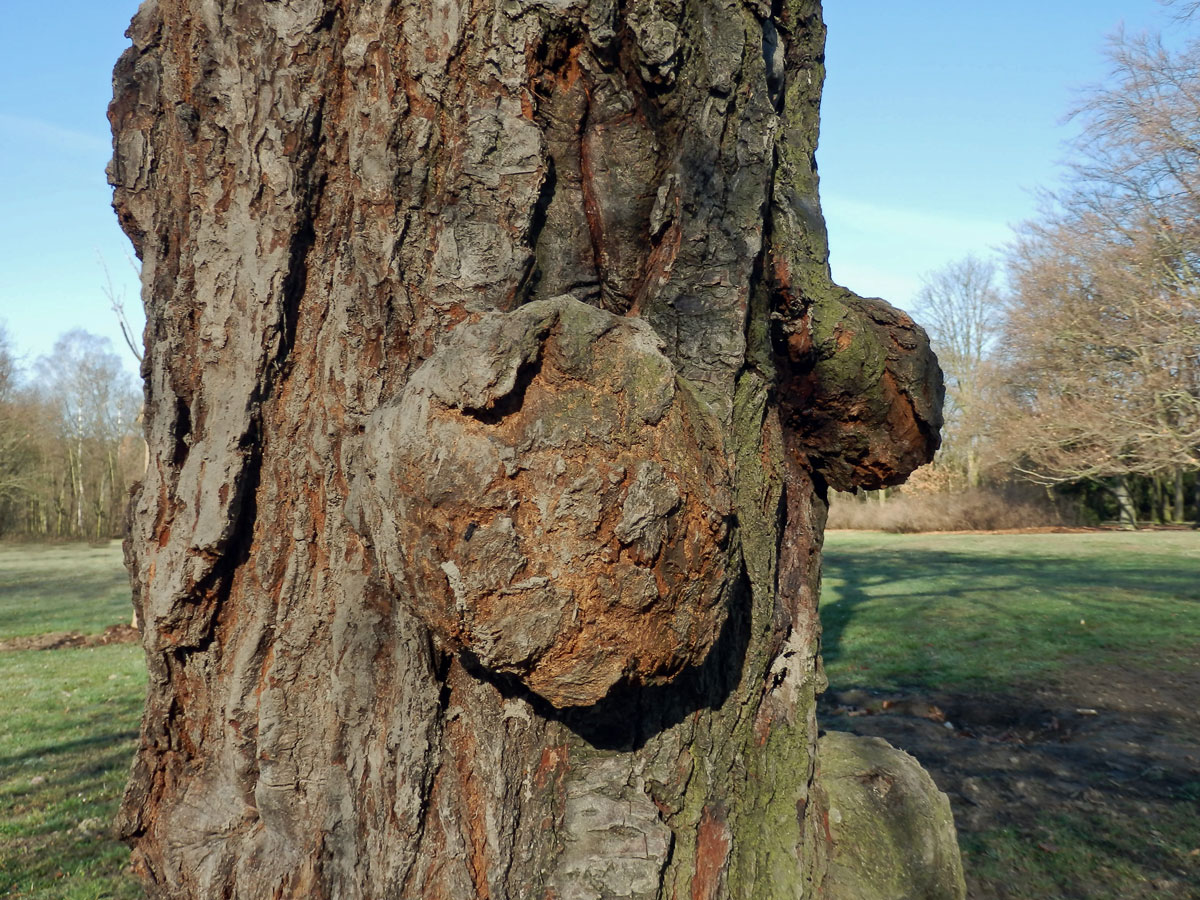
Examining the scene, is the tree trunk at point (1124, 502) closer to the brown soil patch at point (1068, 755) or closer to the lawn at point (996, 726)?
the lawn at point (996, 726)

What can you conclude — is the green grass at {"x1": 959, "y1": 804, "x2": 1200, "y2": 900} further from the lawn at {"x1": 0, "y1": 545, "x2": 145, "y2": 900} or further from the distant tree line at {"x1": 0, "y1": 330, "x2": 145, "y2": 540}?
the distant tree line at {"x1": 0, "y1": 330, "x2": 145, "y2": 540}

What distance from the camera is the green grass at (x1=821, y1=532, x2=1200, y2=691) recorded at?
8.24m

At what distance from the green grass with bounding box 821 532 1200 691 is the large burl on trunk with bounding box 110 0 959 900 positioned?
640 centimetres

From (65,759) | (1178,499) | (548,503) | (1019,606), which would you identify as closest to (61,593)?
(65,759)

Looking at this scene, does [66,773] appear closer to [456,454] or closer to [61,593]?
[456,454]

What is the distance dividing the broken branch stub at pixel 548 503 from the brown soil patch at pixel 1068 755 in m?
3.12

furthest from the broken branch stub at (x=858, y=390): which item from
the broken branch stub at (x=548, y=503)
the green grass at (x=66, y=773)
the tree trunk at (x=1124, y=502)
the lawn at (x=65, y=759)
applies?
the tree trunk at (x=1124, y=502)

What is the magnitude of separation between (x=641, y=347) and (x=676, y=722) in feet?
2.76

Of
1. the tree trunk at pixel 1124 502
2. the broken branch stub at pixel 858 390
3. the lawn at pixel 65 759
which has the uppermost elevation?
the broken branch stub at pixel 858 390

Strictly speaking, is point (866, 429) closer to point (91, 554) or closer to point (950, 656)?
point (950, 656)

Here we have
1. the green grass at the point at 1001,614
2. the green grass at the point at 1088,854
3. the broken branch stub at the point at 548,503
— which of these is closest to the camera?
the broken branch stub at the point at 548,503

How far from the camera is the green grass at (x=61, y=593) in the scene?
14.1 m

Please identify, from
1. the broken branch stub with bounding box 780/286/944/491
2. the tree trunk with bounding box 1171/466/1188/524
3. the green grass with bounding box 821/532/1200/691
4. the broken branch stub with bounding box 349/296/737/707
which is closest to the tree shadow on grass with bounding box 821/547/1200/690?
the green grass with bounding box 821/532/1200/691

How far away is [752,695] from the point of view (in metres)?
2.03
